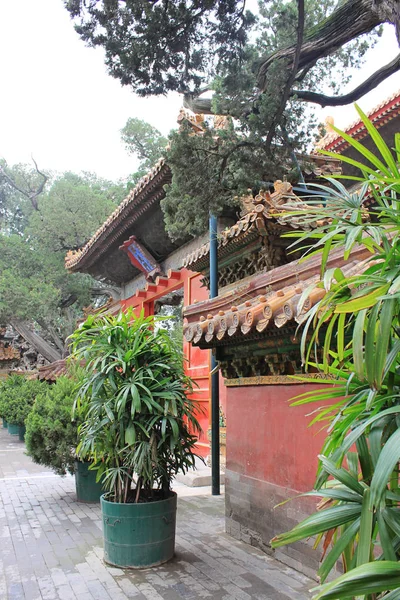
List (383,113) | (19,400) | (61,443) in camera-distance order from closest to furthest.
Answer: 1. (61,443)
2. (383,113)
3. (19,400)

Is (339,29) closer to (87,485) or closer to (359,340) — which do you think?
(359,340)

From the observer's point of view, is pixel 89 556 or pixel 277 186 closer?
pixel 89 556

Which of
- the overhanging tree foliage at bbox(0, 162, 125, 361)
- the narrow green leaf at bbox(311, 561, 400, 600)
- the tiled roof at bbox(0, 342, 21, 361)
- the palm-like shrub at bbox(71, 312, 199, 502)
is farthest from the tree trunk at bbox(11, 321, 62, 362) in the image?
the narrow green leaf at bbox(311, 561, 400, 600)

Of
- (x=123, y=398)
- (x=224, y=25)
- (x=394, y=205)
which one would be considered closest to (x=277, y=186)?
(x=224, y=25)

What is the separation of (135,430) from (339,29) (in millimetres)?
3942

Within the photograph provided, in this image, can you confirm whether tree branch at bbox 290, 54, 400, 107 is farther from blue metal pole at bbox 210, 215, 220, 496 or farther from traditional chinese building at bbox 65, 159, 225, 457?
traditional chinese building at bbox 65, 159, 225, 457

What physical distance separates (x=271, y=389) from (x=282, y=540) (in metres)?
3.16

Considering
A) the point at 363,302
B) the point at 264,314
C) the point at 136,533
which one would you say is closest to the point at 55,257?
the point at 136,533

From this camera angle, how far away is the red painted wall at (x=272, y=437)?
4184 millimetres

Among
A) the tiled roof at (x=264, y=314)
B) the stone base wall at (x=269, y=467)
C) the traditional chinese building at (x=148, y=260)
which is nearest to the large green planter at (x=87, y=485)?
the traditional chinese building at (x=148, y=260)

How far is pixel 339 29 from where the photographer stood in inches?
180

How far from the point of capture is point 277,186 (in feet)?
17.1

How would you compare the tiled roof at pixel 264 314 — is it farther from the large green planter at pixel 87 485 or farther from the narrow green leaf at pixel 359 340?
the large green planter at pixel 87 485

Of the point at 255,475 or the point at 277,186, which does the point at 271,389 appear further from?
the point at 277,186
